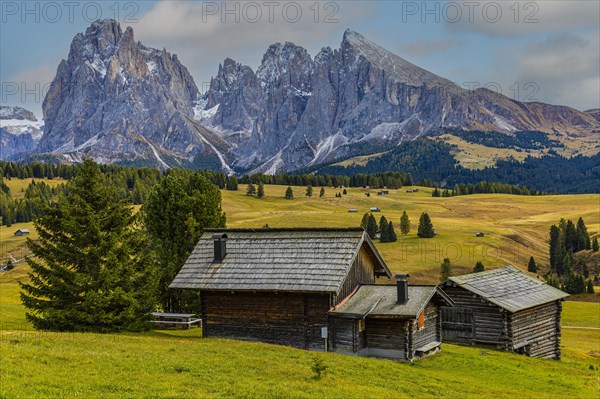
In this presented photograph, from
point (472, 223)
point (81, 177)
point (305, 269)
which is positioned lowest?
point (472, 223)

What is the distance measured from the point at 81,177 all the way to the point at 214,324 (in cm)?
1170

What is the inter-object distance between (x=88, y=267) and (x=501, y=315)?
91.2 feet

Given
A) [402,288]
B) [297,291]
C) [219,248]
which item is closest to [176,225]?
[219,248]

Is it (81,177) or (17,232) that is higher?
(81,177)

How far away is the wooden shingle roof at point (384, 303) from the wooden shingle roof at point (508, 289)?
7508 mm

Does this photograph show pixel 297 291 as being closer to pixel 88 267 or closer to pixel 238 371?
pixel 238 371

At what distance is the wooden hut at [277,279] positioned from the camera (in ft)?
105

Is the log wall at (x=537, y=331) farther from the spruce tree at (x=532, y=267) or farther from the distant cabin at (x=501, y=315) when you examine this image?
the spruce tree at (x=532, y=267)

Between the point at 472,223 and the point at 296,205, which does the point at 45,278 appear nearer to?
the point at 472,223

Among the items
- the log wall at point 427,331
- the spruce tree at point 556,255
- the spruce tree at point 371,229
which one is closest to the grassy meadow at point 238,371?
the log wall at point 427,331

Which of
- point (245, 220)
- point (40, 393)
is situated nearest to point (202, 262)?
point (40, 393)

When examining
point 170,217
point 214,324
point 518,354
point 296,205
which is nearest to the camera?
point 214,324

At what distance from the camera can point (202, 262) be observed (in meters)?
36.2

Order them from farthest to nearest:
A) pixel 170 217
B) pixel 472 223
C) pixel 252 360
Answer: pixel 472 223
pixel 170 217
pixel 252 360
